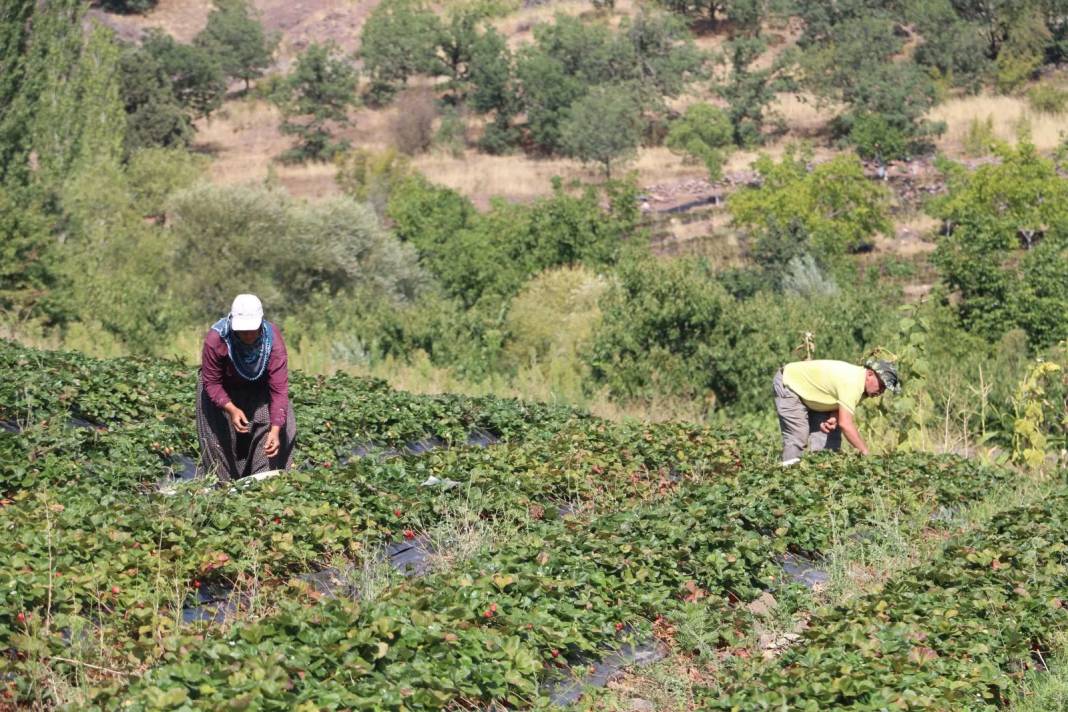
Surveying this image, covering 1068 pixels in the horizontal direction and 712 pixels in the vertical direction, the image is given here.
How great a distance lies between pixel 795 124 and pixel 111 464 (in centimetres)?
5097

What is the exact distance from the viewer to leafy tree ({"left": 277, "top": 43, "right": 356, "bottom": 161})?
61316 mm

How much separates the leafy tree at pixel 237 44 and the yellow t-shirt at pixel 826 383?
2382 inches

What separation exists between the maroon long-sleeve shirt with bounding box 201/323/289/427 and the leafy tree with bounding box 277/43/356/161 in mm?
51643

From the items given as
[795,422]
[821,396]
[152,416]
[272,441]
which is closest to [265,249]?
[152,416]

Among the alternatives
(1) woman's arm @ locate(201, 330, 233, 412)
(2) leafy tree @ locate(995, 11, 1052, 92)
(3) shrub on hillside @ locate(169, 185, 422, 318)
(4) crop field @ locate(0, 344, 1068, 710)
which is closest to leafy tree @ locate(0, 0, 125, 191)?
(3) shrub on hillside @ locate(169, 185, 422, 318)

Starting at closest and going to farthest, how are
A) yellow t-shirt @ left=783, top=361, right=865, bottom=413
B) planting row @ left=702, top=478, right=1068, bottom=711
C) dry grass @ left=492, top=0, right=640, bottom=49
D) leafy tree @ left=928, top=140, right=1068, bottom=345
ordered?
1. planting row @ left=702, top=478, right=1068, bottom=711
2. yellow t-shirt @ left=783, top=361, right=865, bottom=413
3. leafy tree @ left=928, top=140, right=1068, bottom=345
4. dry grass @ left=492, top=0, right=640, bottom=49

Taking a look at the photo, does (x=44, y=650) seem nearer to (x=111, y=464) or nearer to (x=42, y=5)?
(x=111, y=464)

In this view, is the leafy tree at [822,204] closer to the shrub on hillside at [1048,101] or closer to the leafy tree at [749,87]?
the leafy tree at [749,87]

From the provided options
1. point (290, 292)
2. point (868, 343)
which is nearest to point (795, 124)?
point (290, 292)

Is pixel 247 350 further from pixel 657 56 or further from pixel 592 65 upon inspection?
pixel 657 56

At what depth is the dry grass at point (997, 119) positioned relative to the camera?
51500mm

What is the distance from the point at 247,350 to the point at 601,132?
45485mm

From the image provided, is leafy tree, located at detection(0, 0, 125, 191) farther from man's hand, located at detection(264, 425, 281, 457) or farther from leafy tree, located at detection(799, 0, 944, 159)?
man's hand, located at detection(264, 425, 281, 457)

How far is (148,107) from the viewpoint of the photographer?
59031mm
